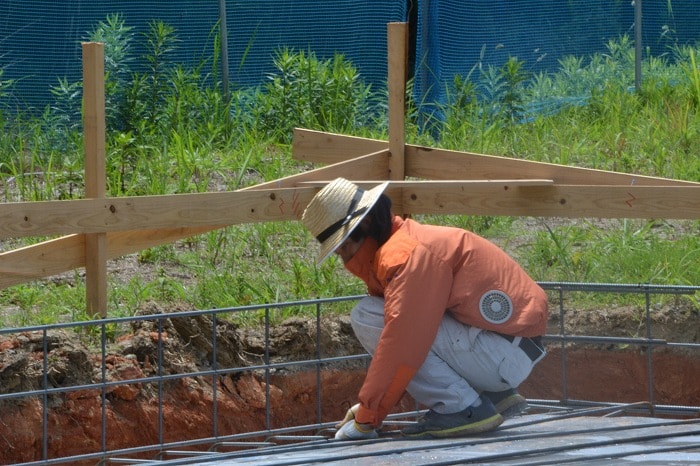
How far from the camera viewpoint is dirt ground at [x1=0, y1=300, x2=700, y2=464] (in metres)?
5.02

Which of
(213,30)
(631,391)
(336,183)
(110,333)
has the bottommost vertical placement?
(631,391)

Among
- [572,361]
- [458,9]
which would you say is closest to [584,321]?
[572,361]

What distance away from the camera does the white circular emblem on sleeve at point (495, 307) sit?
3.77 metres

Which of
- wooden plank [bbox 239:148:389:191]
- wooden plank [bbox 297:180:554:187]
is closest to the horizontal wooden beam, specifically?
wooden plank [bbox 297:180:554:187]

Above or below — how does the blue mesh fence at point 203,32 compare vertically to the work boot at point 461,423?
above

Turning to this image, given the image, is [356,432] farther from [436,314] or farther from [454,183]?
[454,183]

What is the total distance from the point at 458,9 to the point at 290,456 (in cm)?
610

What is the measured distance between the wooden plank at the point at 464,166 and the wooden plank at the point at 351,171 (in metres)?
0.15

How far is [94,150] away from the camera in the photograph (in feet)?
17.8

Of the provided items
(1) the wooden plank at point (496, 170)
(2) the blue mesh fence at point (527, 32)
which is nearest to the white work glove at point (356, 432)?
(1) the wooden plank at point (496, 170)

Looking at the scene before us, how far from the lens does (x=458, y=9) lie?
9.02 metres

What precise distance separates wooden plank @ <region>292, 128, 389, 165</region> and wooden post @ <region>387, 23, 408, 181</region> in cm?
21

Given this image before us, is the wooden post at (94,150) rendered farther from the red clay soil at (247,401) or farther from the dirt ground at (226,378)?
the red clay soil at (247,401)

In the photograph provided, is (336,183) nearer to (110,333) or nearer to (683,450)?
(683,450)
